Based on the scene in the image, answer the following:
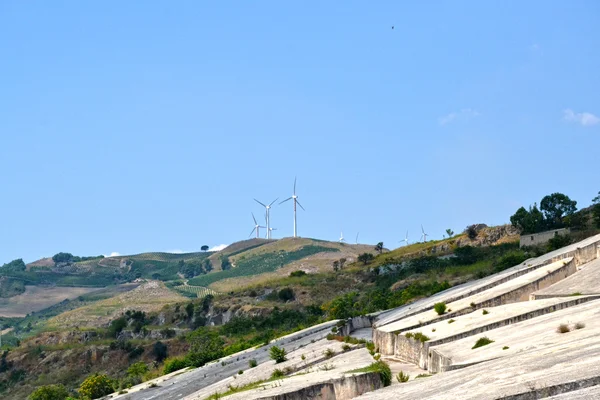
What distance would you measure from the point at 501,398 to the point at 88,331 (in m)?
97.9

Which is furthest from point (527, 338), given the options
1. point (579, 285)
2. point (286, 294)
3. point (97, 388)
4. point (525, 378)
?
point (286, 294)

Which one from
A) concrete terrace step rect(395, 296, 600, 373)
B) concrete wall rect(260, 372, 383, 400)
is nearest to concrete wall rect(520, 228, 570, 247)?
concrete terrace step rect(395, 296, 600, 373)

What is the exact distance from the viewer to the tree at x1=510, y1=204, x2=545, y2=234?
83.2 meters

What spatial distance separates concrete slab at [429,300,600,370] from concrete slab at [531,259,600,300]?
653 centimetres

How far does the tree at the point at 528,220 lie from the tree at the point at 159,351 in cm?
3693

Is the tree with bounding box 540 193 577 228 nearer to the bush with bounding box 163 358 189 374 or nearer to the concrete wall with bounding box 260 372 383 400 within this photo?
the bush with bounding box 163 358 189 374

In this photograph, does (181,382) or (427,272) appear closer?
(181,382)

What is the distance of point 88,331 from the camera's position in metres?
103

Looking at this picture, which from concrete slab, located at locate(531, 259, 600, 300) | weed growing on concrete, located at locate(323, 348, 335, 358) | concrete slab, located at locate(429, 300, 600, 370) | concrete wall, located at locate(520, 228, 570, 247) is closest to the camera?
concrete slab, located at locate(429, 300, 600, 370)

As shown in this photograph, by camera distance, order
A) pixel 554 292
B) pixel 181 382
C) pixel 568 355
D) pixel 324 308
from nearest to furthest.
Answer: pixel 568 355, pixel 554 292, pixel 181 382, pixel 324 308

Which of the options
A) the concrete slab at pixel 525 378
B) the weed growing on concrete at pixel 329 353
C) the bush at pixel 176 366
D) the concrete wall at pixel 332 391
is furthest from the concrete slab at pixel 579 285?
the bush at pixel 176 366

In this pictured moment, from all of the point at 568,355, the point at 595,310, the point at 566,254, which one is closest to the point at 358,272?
the point at 566,254

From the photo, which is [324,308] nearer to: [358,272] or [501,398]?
[358,272]

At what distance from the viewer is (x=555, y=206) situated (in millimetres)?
85312
